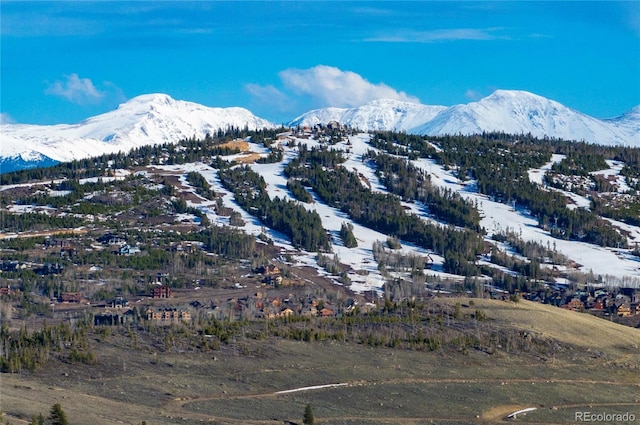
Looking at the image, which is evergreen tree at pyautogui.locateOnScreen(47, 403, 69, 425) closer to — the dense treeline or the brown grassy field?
the brown grassy field

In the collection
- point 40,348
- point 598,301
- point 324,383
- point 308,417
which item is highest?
point 598,301

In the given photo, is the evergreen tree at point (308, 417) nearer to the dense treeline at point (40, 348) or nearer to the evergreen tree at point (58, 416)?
the evergreen tree at point (58, 416)

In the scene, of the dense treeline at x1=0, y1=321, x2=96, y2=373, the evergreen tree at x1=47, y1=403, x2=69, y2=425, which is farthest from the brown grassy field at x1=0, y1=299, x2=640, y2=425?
the evergreen tree at x1=47, y1=403, x2=69, y2=425

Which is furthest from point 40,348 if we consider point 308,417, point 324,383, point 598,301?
point 598,301

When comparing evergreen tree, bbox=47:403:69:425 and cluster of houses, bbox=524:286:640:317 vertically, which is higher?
cluster of houses, bbox=524:286:640:317

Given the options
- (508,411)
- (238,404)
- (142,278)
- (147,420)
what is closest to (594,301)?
(142,278)

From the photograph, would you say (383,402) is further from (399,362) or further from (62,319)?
(62,319)

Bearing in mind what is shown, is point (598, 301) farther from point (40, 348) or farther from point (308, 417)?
point (308, 417)

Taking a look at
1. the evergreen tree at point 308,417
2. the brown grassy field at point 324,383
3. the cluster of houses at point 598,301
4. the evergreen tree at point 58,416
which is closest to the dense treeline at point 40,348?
the brown grassy field at point 324,383

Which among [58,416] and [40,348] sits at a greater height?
[40,348]
